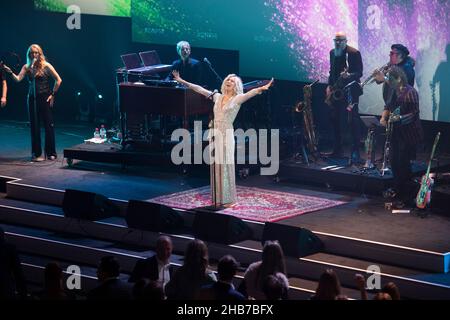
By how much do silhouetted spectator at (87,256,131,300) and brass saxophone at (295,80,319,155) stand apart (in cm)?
559

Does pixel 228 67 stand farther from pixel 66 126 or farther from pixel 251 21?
pixel 66 126

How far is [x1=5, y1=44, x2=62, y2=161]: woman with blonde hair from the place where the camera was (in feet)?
46.1

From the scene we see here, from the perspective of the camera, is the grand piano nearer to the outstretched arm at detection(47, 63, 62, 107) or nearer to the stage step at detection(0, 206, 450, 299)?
the outstretched arm at detection(47, 63, 62, 107)

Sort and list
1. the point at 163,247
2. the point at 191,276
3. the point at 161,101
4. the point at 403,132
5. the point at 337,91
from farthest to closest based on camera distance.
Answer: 1. the point at 161,101
2. the point at 337,91
3. the point at 403,132
4. the point at 163,247
5. the point at 191,276

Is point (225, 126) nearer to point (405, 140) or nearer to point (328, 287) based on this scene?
point (405, 140)

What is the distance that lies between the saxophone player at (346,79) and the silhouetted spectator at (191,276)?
5026 mm

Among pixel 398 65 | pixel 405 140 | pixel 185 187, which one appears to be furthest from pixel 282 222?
pixel 398 65

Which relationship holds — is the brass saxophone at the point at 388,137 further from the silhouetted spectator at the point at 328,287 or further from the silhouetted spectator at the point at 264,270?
the silhouetted spectator at the point at 328,287

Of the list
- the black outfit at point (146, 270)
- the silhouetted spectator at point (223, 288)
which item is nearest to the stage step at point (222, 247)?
the black outfit at point (146, 270)

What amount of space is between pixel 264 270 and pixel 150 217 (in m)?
3.07

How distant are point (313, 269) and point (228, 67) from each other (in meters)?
6.08

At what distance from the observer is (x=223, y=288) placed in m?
7.73

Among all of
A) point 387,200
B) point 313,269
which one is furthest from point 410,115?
point 313,269
